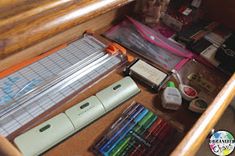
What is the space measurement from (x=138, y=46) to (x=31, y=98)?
34 cm

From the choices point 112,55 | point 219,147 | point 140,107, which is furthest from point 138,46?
point 219,147

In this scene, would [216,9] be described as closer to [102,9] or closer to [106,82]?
[106,82]

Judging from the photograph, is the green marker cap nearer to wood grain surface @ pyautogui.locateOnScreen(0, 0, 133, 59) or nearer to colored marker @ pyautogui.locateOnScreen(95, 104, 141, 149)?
colored marker @ pyautogui.locateOnScreen(95, 104, 141, 149)

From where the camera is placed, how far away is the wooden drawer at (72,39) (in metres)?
0.34

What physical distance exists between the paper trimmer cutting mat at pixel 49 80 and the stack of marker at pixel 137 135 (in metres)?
0.13

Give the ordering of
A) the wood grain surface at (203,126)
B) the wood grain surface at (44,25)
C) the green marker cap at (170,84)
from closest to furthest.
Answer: the wood grain surface at (44,25) → the wood grain surface at (203,126) → the green marker cap at (170,84)

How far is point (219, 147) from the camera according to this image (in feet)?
3.18

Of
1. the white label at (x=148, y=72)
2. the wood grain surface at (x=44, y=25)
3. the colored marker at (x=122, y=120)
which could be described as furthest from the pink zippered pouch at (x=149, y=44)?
the wood grain surface at (x=44, y=25)

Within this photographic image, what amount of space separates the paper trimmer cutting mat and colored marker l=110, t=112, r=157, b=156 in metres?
0.16

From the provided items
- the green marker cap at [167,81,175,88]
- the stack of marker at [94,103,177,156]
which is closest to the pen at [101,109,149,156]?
the stack of marker at [94,103,177,156]

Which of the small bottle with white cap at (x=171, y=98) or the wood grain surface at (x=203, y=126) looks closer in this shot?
the wood grain surface at (x=203, y=126)

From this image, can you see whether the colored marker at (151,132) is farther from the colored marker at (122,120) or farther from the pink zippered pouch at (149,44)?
the pink zippered pouch at (149,44)

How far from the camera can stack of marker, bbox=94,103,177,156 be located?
1.87ft

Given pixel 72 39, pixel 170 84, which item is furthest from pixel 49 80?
pixel 170 84
